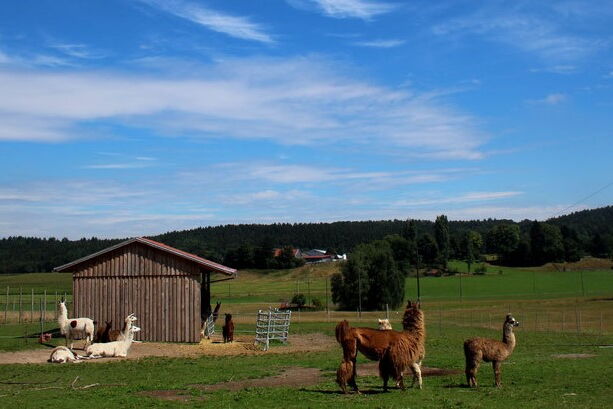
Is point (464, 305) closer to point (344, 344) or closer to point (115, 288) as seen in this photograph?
point (115, 288)

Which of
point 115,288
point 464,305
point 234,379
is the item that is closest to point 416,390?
point 234,379

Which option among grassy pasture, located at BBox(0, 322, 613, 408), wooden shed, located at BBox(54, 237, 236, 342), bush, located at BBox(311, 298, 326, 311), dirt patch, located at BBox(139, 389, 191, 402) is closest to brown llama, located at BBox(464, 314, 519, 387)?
grassy pasture, located at BBox(0, 322, 613, 408)

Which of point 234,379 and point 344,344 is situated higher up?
point 344,344

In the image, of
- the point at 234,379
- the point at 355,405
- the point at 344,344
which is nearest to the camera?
the point at 355,405

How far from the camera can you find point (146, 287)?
30250 millimetres

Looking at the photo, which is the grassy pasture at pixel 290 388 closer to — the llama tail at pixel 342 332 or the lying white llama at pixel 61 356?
the lying white llama at pixel 61 356

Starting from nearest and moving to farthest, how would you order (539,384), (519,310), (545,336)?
(539,384) → (545,336) → (519,310)

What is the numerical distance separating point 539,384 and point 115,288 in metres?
20.8

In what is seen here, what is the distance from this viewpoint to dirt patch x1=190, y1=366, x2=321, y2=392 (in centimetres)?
1592

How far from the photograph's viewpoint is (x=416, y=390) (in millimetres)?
14578

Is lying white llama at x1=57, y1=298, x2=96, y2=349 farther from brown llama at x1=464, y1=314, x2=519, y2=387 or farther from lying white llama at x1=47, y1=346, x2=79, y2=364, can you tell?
brown llama at x1=464, y1=314, x2=519, y2=387

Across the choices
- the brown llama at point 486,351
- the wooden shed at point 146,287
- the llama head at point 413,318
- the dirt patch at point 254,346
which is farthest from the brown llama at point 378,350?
the wooden shed at point 146,287

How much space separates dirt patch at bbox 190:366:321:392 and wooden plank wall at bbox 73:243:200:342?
11955mm

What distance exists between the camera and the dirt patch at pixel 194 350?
77.5ft
